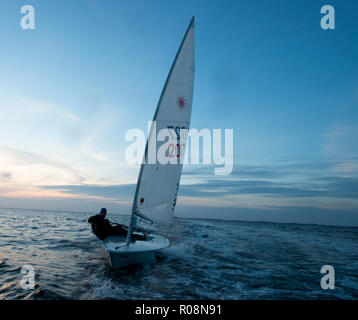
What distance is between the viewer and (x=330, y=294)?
303 inches

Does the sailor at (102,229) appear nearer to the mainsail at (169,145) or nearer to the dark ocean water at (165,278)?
the dark ocean water at (165,278)

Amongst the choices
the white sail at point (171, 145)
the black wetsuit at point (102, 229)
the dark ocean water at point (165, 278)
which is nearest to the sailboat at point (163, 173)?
the white sail at point (171, 145)

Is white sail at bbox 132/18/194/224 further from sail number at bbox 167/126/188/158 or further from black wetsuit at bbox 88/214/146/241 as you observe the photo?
black wetsuit at bbox 88/214/146/241

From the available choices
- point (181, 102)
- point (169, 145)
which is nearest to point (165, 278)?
point (169, 145)

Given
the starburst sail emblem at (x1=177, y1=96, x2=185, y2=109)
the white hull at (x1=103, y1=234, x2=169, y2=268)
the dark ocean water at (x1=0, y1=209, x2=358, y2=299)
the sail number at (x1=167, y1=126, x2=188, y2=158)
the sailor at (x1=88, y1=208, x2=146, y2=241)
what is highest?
the starburst sail emblem at (x1=177, y1=96, x2=185, y2=109)

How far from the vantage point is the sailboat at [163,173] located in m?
8.71

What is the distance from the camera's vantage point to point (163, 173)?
959cm

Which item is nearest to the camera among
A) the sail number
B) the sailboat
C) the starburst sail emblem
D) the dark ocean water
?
the dark ocean water

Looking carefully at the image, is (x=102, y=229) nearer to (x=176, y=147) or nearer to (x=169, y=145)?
(x=169, y=145)

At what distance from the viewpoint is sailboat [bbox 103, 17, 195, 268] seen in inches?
343

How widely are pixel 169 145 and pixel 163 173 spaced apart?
1.24 meters

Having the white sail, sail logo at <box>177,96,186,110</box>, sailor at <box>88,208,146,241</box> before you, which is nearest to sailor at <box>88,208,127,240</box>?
sailor at <box>88,208,146,241</box>
